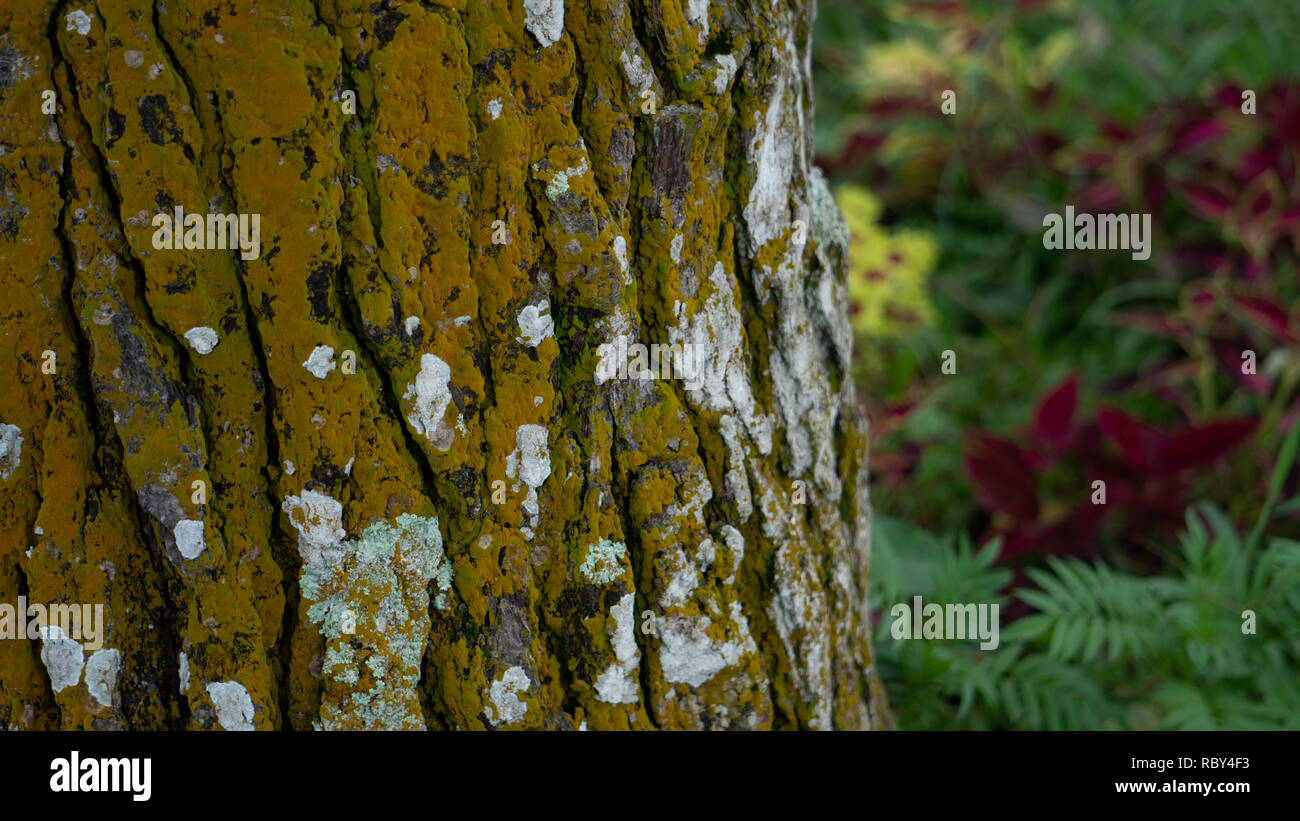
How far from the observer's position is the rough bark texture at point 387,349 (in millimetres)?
1121

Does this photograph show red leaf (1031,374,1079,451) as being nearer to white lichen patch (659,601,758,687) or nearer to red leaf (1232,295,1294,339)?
red leaf (1232,295,1294,339)

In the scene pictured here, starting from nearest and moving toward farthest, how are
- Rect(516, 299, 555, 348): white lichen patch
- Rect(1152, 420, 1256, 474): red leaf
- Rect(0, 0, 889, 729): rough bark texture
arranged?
Rect(0, 0, 889, 729): rough bark texture < Rect(516, 299, 555, 348): white lichen patch < Rect(1152, 420, 1256, 474): red leaf

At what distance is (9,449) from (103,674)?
303mm

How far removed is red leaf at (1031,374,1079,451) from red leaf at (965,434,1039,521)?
11 centimetres

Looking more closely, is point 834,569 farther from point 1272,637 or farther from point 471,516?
point 1272,637

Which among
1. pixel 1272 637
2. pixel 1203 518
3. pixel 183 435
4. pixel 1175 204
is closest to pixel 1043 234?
pixel 1175 204

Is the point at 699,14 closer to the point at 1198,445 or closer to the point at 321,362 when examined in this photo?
the point at 321,362

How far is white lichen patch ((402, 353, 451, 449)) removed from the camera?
47.1 inches

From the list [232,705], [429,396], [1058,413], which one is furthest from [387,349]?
[1058,413]

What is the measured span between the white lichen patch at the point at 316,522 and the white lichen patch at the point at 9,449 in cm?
31

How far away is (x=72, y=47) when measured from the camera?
109cm

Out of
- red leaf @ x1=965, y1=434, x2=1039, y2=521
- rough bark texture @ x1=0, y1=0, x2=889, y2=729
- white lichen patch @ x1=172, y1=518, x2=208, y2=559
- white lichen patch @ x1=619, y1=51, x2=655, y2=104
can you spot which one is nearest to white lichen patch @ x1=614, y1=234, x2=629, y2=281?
rough bark texture @ x1=0, y1=0, x2=889, y2=729

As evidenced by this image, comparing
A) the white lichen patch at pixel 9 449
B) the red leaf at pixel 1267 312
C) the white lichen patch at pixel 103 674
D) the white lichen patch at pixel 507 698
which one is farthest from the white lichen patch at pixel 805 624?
the red leaf at pixel 1267 312

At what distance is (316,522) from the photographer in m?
1.21
